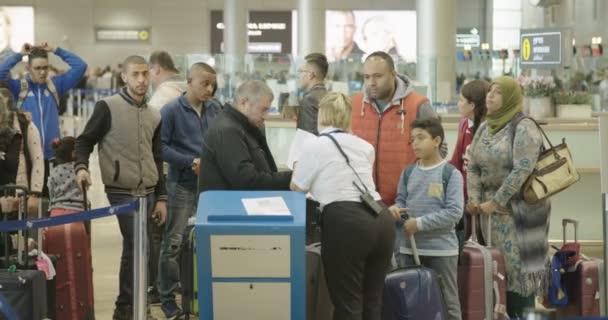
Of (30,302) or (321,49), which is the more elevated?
(321,49)

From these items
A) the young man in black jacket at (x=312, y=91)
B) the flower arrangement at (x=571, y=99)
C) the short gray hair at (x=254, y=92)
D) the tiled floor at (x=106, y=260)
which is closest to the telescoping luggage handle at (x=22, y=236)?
the short gray hair at (x=254, y=92)

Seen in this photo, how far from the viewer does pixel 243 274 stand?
525 cm

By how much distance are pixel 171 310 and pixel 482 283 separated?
2.01 meters

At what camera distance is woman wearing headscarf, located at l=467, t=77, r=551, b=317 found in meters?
6.60

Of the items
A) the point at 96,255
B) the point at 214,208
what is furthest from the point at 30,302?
the point at 96,255

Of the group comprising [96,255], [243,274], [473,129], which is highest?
[473,129]

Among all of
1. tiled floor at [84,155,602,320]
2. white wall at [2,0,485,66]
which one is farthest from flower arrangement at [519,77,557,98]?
white wall at [2,0,485,66]

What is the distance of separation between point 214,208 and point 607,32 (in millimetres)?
23474

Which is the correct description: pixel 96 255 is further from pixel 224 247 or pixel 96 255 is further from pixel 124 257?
pixel 224 247

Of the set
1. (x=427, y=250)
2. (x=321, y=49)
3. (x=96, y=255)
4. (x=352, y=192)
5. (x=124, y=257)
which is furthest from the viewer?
(x=321, y=49)

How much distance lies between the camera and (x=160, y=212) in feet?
23.5

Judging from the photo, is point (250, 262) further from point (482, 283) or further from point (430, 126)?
point (482, 283)

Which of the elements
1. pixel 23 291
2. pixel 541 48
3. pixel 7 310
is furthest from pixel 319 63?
pixel 541 48

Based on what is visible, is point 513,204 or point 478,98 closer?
point 513,204
